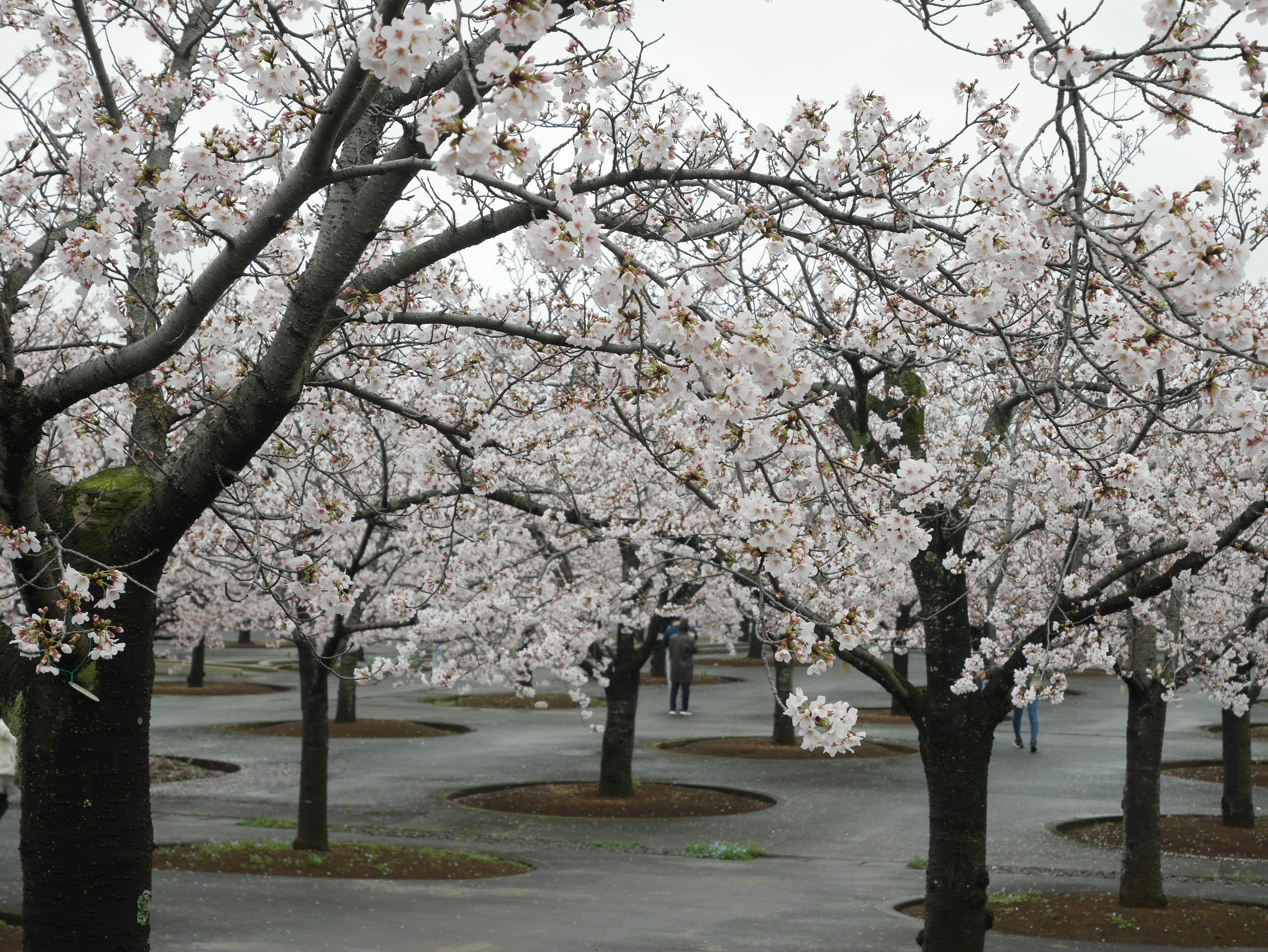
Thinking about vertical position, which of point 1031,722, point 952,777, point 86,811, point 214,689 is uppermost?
point 86,811

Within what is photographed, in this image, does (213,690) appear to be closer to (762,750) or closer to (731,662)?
(762,750)

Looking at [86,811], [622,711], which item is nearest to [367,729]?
[622,711]

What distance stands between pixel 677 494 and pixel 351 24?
794 centimetres

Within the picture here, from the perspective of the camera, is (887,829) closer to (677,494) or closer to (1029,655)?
(677,494)

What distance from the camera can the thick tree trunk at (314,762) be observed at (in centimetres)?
1156

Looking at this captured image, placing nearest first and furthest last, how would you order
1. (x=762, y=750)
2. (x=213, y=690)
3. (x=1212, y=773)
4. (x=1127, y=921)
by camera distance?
(x=1127, y=921) < (x=1212, y=773) < (x=762, y=750) < (x=213, y=690)

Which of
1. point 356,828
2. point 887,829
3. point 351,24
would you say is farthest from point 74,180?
point 887,829

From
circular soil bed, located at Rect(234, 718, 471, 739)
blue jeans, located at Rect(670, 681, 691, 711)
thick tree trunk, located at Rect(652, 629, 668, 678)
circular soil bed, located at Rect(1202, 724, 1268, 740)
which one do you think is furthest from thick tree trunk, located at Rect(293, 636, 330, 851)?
thick tree trunk, located at Rect(652, 629, 668, 678)

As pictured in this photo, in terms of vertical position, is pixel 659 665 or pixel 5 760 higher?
pixel 5 760

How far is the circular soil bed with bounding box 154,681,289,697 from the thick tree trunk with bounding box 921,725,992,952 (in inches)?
1054

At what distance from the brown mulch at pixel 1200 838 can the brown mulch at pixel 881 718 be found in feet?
34.6

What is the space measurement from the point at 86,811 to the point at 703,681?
32753 millimetres

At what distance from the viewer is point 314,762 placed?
1162 cm

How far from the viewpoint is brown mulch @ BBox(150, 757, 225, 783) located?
17.5 meters
